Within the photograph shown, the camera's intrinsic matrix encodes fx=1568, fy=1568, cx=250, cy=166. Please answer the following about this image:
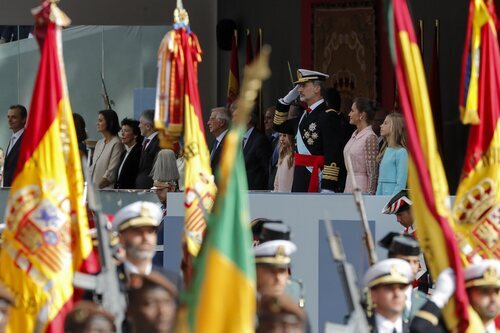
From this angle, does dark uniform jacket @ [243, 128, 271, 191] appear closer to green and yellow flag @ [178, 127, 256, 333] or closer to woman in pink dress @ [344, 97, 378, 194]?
woman in pink dress @ [344, 97, 378, 194]

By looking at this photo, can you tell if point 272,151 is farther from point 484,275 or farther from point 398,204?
point 484,275

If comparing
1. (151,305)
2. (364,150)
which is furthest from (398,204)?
(151,305)

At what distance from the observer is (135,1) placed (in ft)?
58.0

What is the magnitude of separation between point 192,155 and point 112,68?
8.93 m

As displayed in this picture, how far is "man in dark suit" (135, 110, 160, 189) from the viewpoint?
43.5ft

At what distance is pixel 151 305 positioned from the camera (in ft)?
24.0

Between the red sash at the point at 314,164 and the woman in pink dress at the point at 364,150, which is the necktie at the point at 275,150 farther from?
the woman in pink dress at the point at 364,150

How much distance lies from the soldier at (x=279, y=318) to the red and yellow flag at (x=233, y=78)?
9.16 metres

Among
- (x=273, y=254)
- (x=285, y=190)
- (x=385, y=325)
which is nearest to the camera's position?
(x=385, y=325)

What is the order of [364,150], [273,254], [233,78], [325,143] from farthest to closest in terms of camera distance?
[233,78] → [325,143] → [364,150] → [273,254]

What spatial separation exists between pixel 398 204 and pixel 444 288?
7.28ft

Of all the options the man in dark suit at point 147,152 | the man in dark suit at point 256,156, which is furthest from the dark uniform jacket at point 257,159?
the man in dark suit at point 147,152

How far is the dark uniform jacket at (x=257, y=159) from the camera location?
1304 centimetres

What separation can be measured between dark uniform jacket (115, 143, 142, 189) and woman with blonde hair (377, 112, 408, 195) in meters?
3.03
